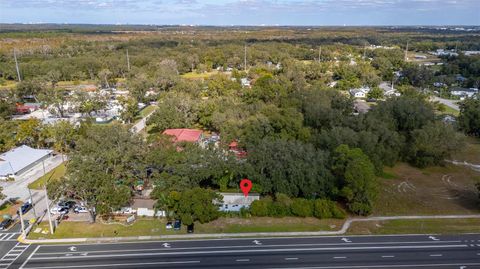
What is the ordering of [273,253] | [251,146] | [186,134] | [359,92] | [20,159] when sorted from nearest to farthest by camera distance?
[273,253] < [251,146] < [20,159] < [186,134] < [359,92]

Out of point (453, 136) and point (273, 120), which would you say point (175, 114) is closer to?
point (273, 120)

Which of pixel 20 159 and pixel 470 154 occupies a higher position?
pixel 20 159

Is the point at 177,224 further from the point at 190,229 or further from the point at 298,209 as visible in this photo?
the point at 298,209

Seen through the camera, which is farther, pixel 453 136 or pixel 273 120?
pixel 273 120

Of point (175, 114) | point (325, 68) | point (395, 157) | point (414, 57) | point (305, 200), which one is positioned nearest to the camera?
point (305, 200)

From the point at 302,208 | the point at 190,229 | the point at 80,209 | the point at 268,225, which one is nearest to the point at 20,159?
the point at 80,209

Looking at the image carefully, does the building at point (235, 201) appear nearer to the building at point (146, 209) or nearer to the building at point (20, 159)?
the building at point (146, 209)

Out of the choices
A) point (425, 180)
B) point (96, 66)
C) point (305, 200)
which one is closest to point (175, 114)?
point (305, 200)
